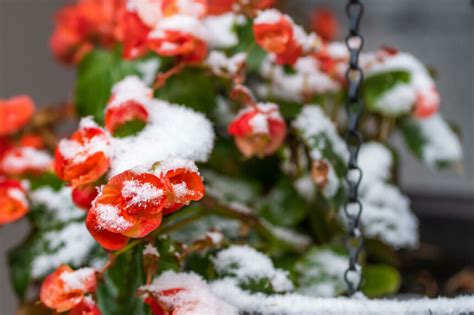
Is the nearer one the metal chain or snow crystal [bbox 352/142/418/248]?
the metal chain

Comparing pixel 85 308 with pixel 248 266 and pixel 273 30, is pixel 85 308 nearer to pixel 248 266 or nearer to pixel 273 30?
pixel 248 266

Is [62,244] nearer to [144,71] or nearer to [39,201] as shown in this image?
[39,201]

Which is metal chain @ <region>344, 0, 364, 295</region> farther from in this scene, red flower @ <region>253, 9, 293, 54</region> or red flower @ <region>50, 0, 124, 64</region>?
red flower @ <region>50, 0, 124, 64</region>

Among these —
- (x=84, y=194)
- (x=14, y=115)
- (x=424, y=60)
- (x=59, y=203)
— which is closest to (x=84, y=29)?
(x=14, y=115)

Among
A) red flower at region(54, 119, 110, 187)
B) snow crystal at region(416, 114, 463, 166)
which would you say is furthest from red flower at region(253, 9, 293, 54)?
snow crystal at region(416, 114, 463, 166)

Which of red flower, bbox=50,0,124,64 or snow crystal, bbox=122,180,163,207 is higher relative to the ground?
snow crystal, bbox=122,180,163,207

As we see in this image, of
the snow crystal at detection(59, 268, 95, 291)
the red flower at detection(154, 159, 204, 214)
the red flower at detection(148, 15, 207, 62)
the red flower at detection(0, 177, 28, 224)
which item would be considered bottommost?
the red flower at detection(0, 177, 28, 224)

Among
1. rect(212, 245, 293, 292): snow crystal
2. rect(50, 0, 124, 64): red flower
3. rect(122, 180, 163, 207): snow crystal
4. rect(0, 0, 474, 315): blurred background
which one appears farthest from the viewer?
rect(0, 0, 474, 315): blurred background
